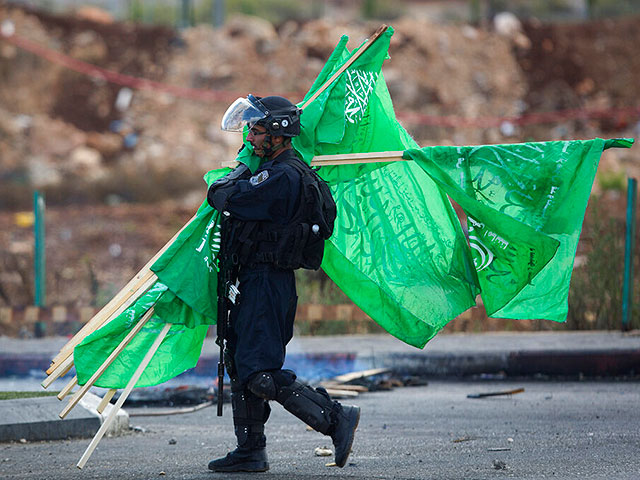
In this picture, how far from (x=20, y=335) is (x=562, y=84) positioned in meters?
20.7

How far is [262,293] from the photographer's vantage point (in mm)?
5402

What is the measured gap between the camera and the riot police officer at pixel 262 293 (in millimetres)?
5367

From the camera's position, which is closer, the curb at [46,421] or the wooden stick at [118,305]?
the wooden stick at [118,305]

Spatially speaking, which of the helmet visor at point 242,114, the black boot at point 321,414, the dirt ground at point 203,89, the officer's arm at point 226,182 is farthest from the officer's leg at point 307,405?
the dirt ground at point 203,89

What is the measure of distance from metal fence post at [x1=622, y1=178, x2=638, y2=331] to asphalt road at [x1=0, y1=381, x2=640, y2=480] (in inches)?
107

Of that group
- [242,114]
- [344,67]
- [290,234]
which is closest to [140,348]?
[290,234]

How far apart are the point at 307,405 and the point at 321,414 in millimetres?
85

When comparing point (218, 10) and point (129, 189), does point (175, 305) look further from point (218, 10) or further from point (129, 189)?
point (218, 10)

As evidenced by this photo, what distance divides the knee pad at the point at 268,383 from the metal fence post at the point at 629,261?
680 cm

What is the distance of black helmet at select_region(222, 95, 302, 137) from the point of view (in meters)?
5.54

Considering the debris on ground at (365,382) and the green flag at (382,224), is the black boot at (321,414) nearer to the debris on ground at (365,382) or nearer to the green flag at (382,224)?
the green flag at (382,224)

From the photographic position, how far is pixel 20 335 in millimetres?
12336

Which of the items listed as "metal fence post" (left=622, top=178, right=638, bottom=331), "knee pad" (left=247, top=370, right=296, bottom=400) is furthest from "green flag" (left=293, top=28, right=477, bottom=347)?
"metal fence post" (left=622, top=178, right=638, bottom=331)

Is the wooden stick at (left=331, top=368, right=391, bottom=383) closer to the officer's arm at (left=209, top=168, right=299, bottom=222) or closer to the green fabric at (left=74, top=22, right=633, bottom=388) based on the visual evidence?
the green fabric at (left=74, top=22, right=633, bottom=388)
